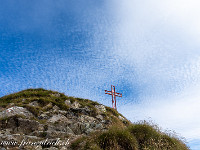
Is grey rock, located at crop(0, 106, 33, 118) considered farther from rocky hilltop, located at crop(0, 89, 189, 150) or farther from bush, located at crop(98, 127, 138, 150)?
bush, located at crop(98, 127, 138, 150)

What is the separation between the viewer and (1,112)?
693 inches

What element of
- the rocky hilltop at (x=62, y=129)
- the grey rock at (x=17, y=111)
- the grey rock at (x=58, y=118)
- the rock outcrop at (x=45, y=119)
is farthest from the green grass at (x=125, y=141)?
the grey rock at (x=17, y=111)

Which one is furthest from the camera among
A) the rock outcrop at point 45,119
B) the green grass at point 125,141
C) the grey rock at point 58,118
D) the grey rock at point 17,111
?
the grey rock at point 17,111

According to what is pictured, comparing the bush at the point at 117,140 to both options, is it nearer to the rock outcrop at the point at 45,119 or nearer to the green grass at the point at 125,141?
the green grass at the point at 125,141

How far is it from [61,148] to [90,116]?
10.7m

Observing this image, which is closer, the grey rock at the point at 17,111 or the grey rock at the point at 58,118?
the grey rock at the point at 58,118

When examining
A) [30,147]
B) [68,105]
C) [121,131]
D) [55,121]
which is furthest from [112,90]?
[30,147]

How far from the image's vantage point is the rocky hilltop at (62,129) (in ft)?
34.1

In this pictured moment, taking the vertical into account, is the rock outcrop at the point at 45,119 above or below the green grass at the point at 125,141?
above

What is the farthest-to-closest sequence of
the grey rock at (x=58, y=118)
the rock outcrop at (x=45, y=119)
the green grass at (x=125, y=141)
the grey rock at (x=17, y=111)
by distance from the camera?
the grey rock at (x=17, y=111), the grey rock at (x=58, y=118), the rock outcrop at (x=45, y=119), the green grass at (x=125, y=141)

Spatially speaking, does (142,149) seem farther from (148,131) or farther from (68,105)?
(68,105)

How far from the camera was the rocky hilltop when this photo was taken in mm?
10406

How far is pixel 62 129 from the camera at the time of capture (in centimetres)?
1421

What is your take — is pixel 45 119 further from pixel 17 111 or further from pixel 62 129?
pixel 62 129
